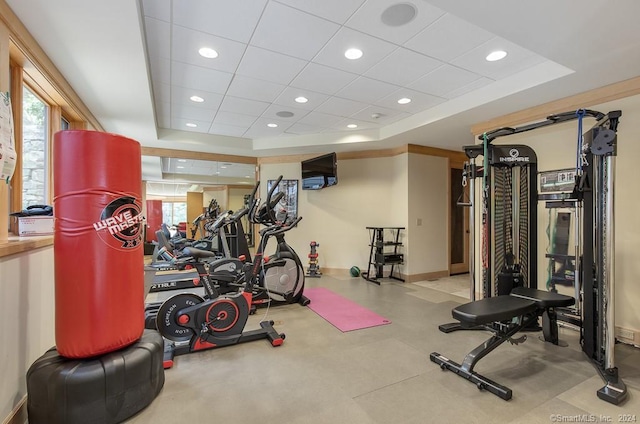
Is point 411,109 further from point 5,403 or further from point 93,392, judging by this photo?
point 5,403

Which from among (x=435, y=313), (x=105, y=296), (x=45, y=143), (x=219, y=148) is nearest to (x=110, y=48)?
(x=45, y=143)

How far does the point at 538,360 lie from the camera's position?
8.80 ft

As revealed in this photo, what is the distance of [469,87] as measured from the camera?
3.72 m

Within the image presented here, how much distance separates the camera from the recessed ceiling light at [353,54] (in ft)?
9.66

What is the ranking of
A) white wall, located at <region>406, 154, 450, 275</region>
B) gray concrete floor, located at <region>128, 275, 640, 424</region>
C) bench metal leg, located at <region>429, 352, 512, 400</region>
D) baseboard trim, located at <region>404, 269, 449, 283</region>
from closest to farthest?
gray concrete floor, located at <region>128, 275, 640, 424</region>
bench metal leg, located at <region>429, 352, 512, 400</region>
baseboard trim, located at <region>404, 269, 449, 283</region>
white wall, located at <region>406, 154, 450, 275</region>

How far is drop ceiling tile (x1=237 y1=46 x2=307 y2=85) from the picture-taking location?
9.93 feet

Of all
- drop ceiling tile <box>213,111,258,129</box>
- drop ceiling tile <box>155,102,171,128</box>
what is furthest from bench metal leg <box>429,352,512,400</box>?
drop ceiling tile <box>155,102,171,128</box>

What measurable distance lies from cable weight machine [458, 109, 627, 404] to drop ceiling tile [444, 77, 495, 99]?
74 cm

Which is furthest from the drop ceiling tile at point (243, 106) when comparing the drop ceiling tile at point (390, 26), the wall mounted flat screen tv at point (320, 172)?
the drop ceiling tile at point (390, 26)

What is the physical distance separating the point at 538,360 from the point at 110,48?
4.69m

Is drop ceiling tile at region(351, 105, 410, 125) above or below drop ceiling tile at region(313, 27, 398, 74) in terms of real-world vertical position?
below

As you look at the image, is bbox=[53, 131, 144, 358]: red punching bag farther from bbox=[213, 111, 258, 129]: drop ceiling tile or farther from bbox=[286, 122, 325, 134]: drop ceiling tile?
bbox=[286, 122, 325, 134]: drop ceiling tile

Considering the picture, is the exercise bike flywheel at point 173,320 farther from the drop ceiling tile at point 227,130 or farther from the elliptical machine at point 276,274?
the drop ceiling tile at point 227,130

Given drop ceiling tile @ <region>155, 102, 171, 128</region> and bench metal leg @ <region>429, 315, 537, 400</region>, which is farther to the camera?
drop ceiling tile @ <region>155, 102, 171, 128</region>
